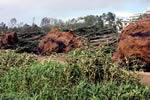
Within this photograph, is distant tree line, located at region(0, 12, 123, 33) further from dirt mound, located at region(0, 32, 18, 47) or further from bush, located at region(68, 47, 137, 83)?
bush, located at region(68, 47, 137, 83)

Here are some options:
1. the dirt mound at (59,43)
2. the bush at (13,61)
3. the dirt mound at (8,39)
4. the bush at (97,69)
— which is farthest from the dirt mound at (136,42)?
the dirt mound at (8,39)

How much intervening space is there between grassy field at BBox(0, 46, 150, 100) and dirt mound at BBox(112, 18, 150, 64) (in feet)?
9.37

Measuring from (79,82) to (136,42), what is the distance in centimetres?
389

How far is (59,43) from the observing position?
41.8ft

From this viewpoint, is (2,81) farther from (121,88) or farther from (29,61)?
(121,88)

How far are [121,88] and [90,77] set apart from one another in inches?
35.1

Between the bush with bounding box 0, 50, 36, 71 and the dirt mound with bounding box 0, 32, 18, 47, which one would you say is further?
the dirt mound with bounding box 0, 32, 18, 47

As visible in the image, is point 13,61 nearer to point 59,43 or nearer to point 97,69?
point 97,69

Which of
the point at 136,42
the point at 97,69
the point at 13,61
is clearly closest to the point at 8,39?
the point at 136,42

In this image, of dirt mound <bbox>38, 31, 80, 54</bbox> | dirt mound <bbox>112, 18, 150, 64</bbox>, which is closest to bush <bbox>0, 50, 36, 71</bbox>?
dirt mound <bbox>112, 18, 150, 64</bbox>

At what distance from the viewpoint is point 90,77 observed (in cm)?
440

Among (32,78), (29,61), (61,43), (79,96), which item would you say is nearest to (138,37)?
(29,61)

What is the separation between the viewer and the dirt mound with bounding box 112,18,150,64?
7469mm

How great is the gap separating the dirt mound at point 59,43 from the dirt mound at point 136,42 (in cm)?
443
